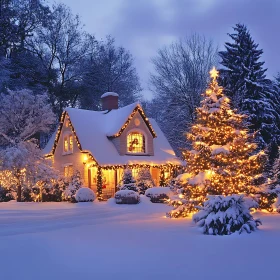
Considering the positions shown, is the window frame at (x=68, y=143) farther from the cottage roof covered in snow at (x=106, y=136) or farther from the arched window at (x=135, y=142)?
the arched window at (x=135, y=142)

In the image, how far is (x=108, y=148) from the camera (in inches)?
1098

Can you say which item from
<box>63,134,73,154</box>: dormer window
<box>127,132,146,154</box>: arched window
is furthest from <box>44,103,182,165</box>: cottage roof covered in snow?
<box>63,134,73,154</box>: dormer window

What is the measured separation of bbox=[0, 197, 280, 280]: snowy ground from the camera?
6.96m

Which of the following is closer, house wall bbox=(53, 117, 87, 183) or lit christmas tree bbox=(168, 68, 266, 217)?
lit christmas tree bbox=(168, 68, 266, 217)

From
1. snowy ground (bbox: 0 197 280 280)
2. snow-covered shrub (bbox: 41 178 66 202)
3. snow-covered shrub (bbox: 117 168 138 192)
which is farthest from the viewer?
snow-covered shrub (bbox: 41 178 66 202)

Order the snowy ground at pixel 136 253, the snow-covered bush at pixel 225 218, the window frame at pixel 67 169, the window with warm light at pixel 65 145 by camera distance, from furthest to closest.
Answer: the window with warm light at pixel 65 145 → the window frame at pixel 67 169 → the snow-covered bush at pixel 225 218 → the snowy ground at pixel 136 253

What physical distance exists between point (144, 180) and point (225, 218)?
16.4 m

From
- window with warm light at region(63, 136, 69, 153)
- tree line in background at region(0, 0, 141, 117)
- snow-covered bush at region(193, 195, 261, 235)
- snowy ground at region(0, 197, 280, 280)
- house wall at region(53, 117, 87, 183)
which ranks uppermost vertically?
tree line in background at region(0, 0, 141, 117)

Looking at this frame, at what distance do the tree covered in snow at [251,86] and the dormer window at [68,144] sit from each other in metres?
12.6

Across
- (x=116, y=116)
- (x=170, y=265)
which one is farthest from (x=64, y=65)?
(x=170, y=265)

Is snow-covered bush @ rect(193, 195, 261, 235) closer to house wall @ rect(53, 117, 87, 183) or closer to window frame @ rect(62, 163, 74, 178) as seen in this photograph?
house wall @ rect(53, 117, 87, 183)

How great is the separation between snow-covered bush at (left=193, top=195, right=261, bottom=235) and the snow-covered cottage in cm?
1540

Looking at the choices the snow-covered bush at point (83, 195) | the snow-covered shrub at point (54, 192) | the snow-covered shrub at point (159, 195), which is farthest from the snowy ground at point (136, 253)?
the snow-covered shrub at point (54, 192)

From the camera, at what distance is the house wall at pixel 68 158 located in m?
28.4
